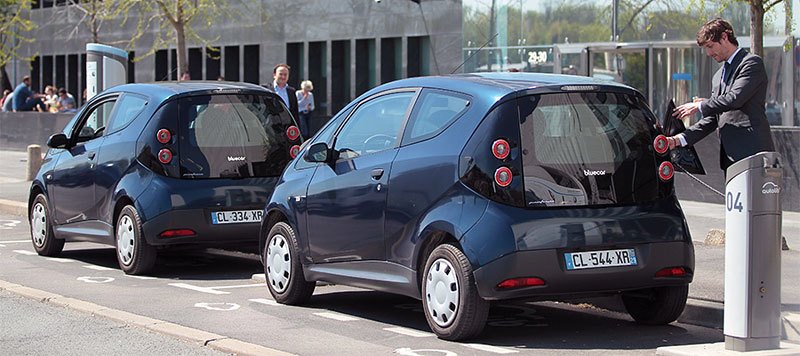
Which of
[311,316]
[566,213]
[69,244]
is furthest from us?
[69,244]

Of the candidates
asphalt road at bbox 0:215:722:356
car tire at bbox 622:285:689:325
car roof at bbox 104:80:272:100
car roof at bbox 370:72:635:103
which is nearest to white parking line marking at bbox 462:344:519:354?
asphalt road at bbox 0:215:722:356

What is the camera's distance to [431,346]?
8.40m

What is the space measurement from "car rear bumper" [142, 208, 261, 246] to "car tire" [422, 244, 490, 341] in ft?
12.2

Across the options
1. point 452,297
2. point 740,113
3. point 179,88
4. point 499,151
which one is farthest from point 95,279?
point 740,113

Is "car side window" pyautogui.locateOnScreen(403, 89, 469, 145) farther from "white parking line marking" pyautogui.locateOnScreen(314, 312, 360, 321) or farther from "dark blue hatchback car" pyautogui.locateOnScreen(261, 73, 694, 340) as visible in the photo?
"white parking line marking" pyautogui.locateOnScreen(314, 312, 360, 321)

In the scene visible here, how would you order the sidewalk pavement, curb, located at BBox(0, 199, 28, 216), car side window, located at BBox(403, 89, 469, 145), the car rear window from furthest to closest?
curb, located at BBox(0, 199, 28, 216) → the car rear window → the sidewalk pavement → car side window, located at BBox(403, 89, 469, 145)

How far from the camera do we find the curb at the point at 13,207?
18.9 m

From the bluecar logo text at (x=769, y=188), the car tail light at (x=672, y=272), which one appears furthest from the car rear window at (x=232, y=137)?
the bluecar logo text at (x=769, y=188)

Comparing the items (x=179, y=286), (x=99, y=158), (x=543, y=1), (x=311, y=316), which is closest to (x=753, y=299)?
(x=311, y=316)

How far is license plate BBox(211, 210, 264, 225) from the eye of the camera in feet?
39.4

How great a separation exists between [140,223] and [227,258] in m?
2.18

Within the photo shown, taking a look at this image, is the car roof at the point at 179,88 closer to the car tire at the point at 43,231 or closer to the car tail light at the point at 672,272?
the car tire at the point at 43,231

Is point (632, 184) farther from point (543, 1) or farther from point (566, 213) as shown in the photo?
point (543, 1)

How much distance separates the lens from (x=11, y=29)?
47.9 m
